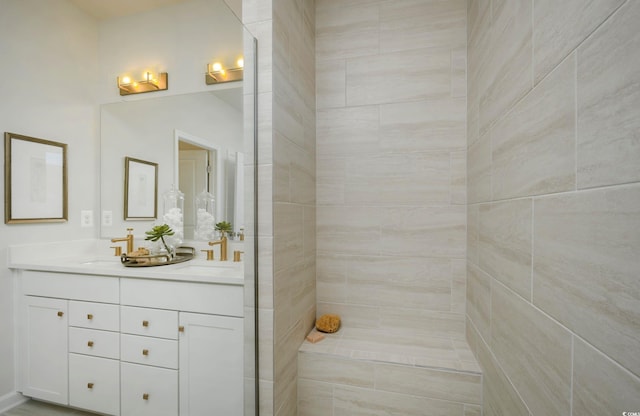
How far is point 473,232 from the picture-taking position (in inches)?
56.9

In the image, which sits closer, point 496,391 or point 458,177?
point 496,391

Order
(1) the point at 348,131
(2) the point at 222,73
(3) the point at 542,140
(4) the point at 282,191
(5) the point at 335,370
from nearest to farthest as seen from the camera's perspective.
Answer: (3) the point at 542,140, (2) the point at 222,73, (4) the point at 282,191, (5) the point at 335,370, (1) the point at 348,131

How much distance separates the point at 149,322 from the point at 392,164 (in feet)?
4.55

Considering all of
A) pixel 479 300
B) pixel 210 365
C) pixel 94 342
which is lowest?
pixel 210 365

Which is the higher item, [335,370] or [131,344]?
[131,344]

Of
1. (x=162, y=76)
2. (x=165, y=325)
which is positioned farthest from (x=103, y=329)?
(x=162, y=76)

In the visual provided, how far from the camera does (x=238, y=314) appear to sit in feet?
3.55

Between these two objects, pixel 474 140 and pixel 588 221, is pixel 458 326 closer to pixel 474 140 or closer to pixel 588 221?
pixel 474 140

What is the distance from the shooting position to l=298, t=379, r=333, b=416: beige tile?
1421 millimetres

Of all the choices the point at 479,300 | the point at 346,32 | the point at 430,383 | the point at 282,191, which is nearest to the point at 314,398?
the point at 430,383

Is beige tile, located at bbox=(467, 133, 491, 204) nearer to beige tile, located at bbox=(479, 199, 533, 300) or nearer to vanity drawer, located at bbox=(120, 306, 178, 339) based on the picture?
beige tile, located at bbox=(479, 199, 533, 300)

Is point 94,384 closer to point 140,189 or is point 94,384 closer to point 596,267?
point 140,189

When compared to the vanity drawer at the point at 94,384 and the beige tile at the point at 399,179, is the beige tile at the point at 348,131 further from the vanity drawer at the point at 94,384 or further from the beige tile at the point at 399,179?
the vanity drawer at the point at 94,384

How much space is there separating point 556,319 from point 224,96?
3.84ft
